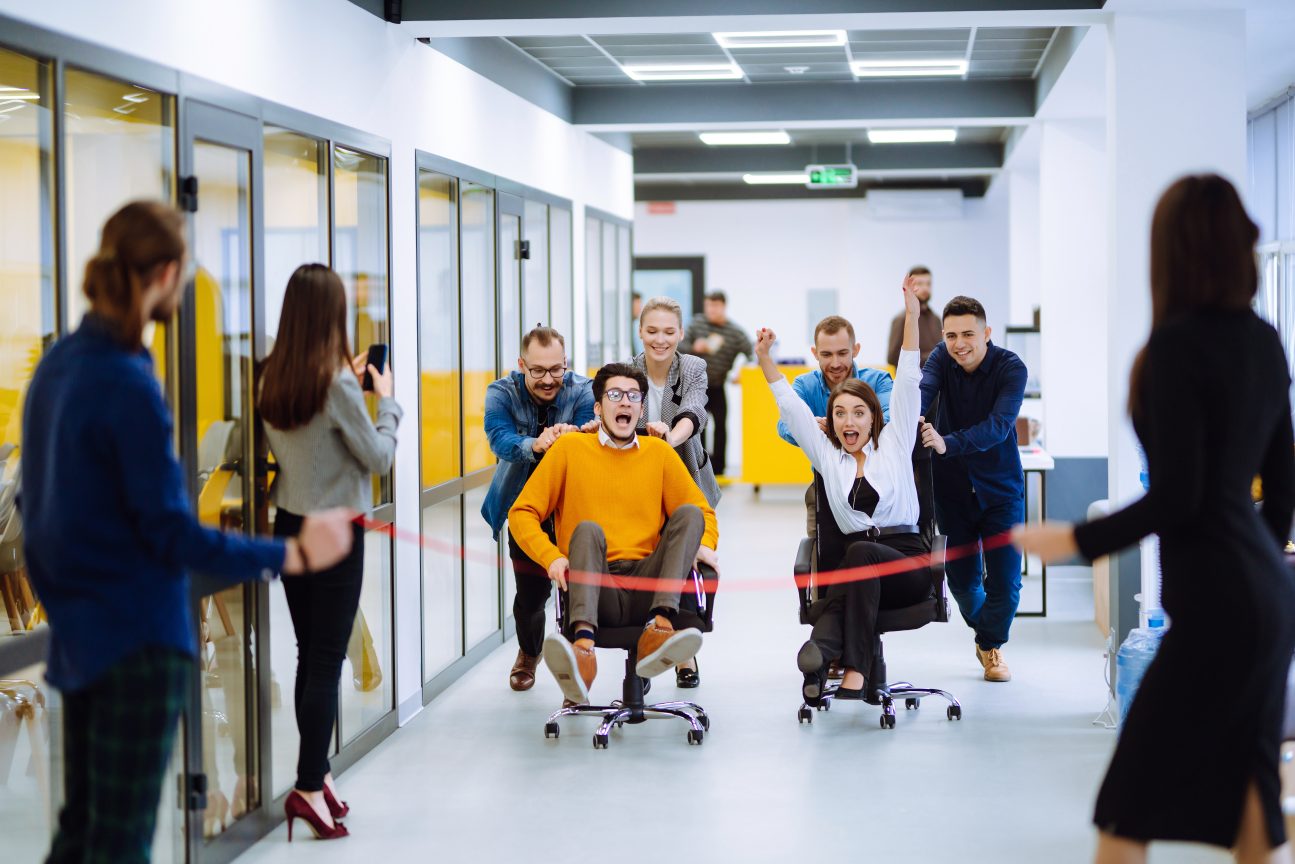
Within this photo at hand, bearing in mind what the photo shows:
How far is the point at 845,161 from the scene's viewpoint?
12.9 m

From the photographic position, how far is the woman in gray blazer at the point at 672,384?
539 cm

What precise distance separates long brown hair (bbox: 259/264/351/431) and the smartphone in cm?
14

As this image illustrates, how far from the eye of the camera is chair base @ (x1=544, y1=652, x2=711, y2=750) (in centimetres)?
496

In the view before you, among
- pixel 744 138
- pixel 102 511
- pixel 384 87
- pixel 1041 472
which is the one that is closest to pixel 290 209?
pixel 384 87

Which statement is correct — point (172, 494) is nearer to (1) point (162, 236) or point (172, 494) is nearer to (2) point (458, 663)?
(1) point (162, 236)

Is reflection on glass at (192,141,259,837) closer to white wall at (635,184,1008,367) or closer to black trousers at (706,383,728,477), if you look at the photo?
black trousers at (706,383,728,477)

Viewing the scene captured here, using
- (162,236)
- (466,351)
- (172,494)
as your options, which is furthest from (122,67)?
(466,351)

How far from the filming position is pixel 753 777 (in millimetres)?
4531

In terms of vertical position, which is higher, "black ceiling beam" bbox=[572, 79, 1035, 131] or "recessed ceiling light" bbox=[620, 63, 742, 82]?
"recessed ceiling light" bbox=[620, 63, 742, 82]

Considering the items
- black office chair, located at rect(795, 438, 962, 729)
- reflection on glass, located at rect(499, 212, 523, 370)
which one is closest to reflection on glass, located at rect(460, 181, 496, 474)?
reflection on glass, located at rect(499, 212, 523, 370)

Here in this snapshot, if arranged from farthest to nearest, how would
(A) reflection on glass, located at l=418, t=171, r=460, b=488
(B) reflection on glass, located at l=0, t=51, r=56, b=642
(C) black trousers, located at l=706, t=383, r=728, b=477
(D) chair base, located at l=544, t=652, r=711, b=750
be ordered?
(C) black trousers, located at l=706, t=383, r=728, b=477, (A) reflection on glass, located at l=418, t=171, r=460, b=488, (D) chair base, located at l=544, t=652, r=711, b=750, (B) reflection on glass, located at l=0, t=51, r=56, b=642

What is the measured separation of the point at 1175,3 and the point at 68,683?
15.1 ft

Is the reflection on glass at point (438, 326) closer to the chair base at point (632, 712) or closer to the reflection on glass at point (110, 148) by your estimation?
the chair base at point (632, 712)

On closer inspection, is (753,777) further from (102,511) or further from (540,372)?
(102,511)
